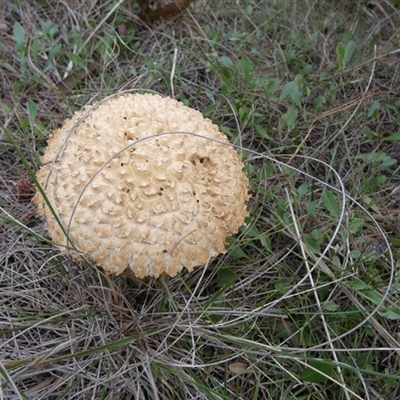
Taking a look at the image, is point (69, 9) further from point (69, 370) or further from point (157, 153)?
point (69, 370)

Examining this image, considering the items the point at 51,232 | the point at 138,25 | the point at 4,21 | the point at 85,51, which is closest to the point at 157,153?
the point at 51,232

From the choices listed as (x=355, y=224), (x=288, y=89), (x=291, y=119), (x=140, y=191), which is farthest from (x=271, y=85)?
(x=140, y=191)

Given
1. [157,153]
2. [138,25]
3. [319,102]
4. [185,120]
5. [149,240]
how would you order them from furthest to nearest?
[138,25], [319,102], [185,120], [157,153], [149,240]

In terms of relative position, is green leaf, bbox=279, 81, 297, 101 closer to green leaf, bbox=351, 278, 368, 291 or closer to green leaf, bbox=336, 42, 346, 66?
green leaf, bbox=336, 42, 346, 66

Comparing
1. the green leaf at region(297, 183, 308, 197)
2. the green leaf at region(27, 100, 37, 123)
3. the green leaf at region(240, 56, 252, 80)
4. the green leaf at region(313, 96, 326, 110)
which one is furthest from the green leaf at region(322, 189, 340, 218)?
the green leaf at region(27, 100, 37, 123)

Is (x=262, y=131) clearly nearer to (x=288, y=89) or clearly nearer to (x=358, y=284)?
(x=288, y=89)
